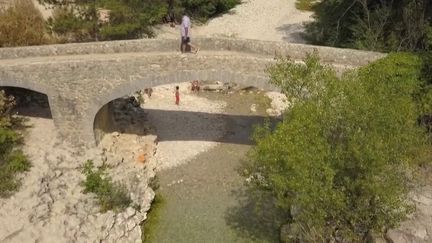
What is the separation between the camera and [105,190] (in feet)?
57.1

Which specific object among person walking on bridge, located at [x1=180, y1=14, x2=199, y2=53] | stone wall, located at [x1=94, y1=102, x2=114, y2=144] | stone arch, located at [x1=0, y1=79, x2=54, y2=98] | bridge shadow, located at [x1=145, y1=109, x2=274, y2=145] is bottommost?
bridge shadow, located at [x1=145, y1=109, x2=274, y2=145]

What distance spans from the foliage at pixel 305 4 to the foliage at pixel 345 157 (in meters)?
25.8

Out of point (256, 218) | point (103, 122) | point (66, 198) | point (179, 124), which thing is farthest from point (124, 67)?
point (256, 218)

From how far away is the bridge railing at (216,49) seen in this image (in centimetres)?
1789

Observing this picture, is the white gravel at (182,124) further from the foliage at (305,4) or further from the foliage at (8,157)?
the foliage at (305,4)

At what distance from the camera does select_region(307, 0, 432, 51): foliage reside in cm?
2044

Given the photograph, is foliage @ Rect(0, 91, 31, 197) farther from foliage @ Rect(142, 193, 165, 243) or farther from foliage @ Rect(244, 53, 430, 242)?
foliage @ Rect(244, 53, 430, 242)

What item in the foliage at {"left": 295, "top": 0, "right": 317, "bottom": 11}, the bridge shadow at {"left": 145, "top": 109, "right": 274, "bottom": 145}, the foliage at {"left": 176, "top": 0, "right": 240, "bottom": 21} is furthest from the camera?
the foliage at {"left": 295, "top": 0, "right": 317, "bottom": 11}

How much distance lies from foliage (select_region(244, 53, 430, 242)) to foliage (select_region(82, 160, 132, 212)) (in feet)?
19.6

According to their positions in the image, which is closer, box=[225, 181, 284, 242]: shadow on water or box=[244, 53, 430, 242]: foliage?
box=[244, 53, 430, 242]: foliage

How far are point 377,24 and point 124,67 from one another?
40.2 ft

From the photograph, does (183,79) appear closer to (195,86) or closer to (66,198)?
(66,198)

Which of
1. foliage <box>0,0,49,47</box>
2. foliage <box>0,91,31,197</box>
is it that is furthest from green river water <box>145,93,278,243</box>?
foliage <box>0,0,49,47</box>

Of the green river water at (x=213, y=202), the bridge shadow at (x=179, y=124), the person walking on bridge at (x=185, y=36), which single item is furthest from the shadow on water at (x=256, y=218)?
the person walking on bridge at (x=185, y=36)
